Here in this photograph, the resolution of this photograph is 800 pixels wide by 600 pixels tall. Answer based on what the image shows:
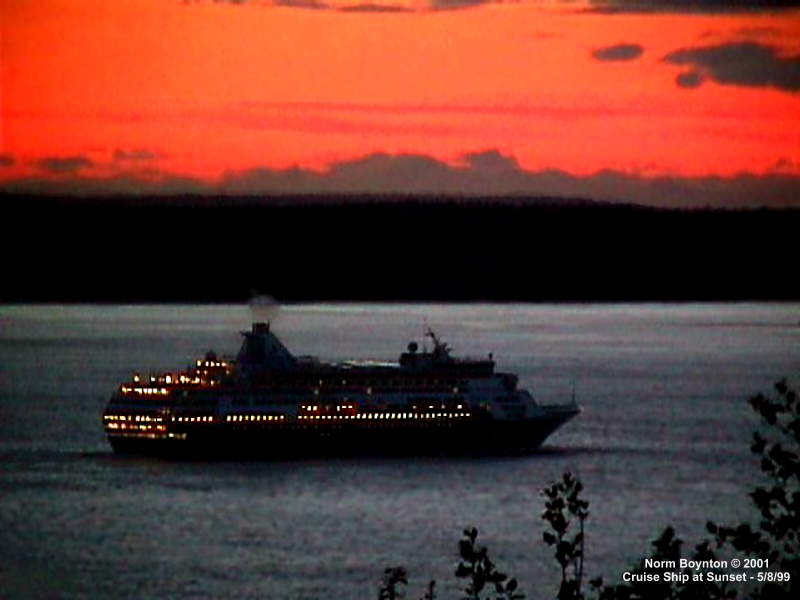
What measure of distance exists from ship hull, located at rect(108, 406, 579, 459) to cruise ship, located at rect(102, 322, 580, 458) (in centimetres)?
2

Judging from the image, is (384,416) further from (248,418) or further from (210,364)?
(210,364)

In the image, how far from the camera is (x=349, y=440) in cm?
5531

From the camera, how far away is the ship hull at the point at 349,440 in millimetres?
54781

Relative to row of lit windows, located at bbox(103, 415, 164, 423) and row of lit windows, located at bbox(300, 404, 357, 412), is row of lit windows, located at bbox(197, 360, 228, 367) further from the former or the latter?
row of lit windows, located at bbox(300, 404, 357, 412)

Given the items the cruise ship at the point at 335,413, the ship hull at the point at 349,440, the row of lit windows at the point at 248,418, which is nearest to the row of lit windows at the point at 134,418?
the cruise ship at the point at 335,413

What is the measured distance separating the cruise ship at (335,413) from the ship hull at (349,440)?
0.02 meters

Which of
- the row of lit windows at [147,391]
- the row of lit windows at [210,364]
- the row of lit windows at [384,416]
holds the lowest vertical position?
the row of lit windows at [384,416]

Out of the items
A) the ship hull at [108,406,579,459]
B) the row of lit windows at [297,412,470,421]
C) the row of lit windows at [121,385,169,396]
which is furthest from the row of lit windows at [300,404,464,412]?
the row of lit windows at [121,385,169,396]

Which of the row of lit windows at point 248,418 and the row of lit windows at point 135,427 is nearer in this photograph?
the row of lit windows at point 135,427

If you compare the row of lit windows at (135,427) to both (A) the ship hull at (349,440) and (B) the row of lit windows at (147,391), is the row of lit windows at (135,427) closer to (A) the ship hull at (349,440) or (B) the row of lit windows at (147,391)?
(A) the ship hull at (349,440)

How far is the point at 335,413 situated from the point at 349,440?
878mm

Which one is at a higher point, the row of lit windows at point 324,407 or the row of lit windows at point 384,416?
the row of lit windows at point 324,407

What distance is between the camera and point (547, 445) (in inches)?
2324

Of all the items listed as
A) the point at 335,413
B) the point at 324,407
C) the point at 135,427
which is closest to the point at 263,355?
the point at 324,407
